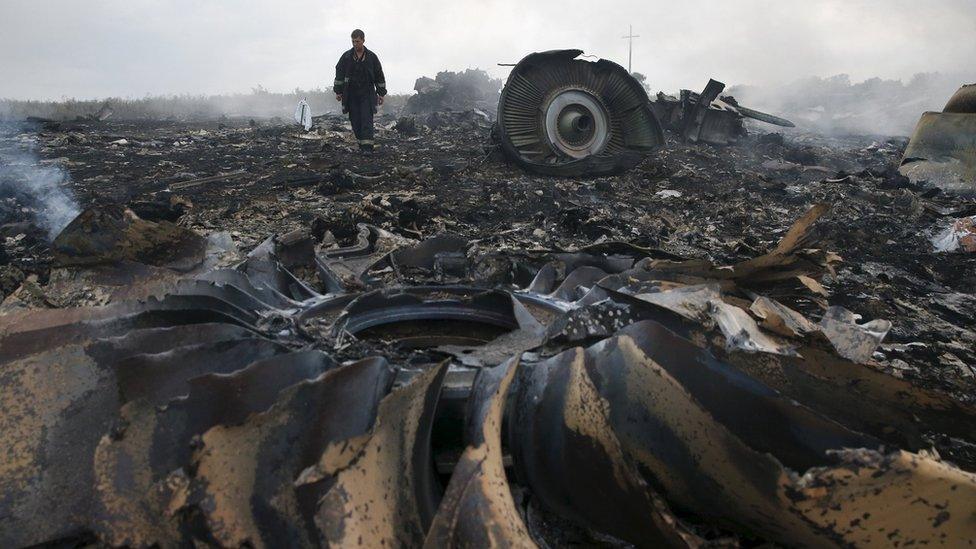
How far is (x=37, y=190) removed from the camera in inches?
270

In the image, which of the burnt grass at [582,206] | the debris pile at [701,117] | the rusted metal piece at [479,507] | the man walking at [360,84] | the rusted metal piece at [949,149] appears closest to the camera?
the rusted metal piece at [479,507]

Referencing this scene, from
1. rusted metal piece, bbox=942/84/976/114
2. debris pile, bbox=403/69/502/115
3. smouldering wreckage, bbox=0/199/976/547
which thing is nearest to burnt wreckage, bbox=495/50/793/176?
rusted metal piece, bbox=942/84/976/114

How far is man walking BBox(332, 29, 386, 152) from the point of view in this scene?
966 centimetres

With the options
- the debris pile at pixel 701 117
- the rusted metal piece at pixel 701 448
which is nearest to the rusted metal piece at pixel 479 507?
the rusted metal piece at pixel 701 448

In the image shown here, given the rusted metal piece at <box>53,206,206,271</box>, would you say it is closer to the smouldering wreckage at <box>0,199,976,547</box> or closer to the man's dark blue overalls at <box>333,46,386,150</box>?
the smouldering wreckage at <box>0,199,976,547</box>

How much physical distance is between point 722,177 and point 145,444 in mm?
9401

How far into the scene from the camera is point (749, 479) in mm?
1203

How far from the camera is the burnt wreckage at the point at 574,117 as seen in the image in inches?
328

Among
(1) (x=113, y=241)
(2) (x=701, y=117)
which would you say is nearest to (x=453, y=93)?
(2) (x=701, y=117)

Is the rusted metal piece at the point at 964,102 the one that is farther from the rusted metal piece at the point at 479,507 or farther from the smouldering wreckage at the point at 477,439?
the rusted metal piece at the point at 479,507

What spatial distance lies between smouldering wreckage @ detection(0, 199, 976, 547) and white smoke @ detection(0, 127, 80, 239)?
13.8ft

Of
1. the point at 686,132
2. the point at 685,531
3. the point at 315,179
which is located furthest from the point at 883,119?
the point at 685,531

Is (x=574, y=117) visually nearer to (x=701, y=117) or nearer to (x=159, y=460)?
(x=701, y=117)

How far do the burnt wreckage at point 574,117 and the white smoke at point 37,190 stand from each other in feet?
18.6
